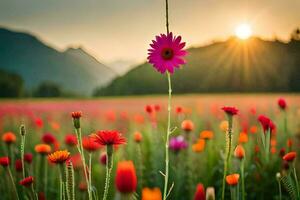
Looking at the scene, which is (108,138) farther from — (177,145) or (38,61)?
(38,61)

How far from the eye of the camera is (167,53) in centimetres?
146

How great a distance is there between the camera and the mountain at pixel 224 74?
27469 millimetres

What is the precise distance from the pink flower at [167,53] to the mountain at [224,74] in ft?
81.8

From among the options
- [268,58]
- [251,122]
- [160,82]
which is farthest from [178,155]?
[160,82]

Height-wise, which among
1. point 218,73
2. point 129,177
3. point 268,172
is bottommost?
point 268,172

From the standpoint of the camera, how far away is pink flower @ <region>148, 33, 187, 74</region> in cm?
145

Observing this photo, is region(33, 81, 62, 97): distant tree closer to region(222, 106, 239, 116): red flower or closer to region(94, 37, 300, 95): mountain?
region(94, 37, 300, 95): mountain

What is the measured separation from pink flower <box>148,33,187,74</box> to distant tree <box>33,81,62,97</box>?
39524 millimetres

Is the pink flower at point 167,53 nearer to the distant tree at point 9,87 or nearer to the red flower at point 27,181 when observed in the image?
the red flower at point 27,181

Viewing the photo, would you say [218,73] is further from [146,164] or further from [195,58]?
[146,164]

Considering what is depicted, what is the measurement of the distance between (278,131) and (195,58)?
30.9m

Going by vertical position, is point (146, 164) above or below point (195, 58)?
below

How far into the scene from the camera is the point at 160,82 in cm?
3397

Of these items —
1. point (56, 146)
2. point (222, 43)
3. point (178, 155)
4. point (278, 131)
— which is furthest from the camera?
point (222, 43)
